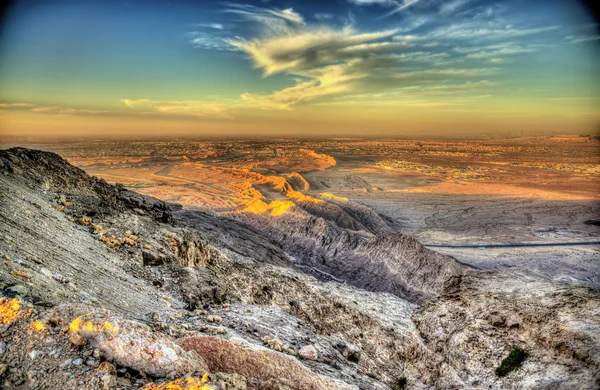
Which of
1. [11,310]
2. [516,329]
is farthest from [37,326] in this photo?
[516,329]

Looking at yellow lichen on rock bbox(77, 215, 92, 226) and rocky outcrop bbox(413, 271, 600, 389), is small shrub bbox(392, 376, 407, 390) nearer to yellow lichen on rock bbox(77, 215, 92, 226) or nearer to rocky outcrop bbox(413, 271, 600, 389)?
rocky outcrop bbox(413, 271, 600, 389)

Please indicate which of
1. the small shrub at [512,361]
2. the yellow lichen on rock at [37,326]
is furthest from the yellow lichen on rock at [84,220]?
the small shrub at [512,361]

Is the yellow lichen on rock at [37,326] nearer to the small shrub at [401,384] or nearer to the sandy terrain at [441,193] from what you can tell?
the small shrub at [401,384]

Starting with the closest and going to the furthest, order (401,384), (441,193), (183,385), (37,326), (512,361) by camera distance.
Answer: (183,385)
(37,326)
(512,361)
(401,384)
(441,193)

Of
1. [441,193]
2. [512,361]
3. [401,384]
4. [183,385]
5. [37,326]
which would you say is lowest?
[441,193]

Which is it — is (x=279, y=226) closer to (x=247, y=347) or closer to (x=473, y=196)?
(x=247, y=347)

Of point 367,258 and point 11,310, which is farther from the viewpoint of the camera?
point 367,258

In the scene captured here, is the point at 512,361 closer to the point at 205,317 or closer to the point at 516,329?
the point at 516,329
